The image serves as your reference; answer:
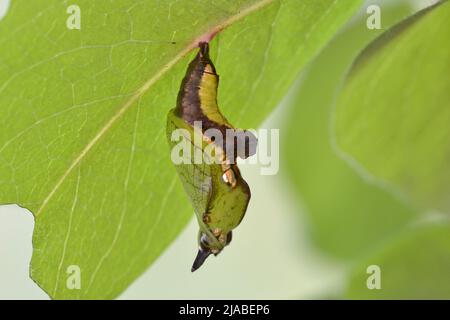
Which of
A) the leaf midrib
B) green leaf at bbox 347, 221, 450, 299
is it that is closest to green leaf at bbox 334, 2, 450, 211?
green leaf at bbox 347, 221, 450, 299

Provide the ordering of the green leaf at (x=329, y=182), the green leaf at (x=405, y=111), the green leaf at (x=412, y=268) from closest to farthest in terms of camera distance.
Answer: the green leaf at (x=405, y=111)
the green leaf at (x=412, y=268)
the green leaf at (x=329, y=182)

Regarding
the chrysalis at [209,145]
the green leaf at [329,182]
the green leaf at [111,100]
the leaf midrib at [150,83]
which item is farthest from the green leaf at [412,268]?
the leaf midrib at [150,83]

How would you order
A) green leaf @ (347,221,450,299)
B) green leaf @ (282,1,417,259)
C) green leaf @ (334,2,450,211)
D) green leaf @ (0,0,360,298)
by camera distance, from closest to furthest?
green leaf @ (0,0,360,298)
green leaf @ (334,2,450,211)
green leaf @ (347,221,450,299)
green leaf @ (282,1,417,259)

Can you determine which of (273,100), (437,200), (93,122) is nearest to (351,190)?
(437,200)

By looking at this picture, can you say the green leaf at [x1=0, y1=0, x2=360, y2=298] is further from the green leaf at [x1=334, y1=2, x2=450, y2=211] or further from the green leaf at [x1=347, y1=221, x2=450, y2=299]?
the green leaf at [x1=347, y1=221, x2=450, y2=299]

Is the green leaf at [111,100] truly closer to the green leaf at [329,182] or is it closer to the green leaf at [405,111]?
the green leaf at [405,111]

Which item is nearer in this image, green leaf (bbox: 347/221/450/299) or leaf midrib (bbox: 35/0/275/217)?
leaf midrib (bbox: 35/0/275/217)

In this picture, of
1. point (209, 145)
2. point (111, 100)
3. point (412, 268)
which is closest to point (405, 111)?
point (412, 268)
